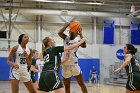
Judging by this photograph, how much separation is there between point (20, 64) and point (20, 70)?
0.50ft

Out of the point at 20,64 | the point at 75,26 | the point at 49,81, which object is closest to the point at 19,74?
the point at 20,64

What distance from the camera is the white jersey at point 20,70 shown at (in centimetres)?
669

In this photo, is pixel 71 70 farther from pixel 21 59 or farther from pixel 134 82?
pixel 134 82

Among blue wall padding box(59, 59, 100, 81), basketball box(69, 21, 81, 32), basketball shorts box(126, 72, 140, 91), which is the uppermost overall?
basketball box(69, 21, 81, 32)

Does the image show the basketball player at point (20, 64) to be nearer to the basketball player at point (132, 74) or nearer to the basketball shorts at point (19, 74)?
the basketball shorts at point (19, 74)

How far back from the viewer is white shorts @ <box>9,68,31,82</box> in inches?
263

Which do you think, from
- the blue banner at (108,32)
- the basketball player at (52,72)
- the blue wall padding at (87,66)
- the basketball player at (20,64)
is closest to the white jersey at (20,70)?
the basketball player at (20,64)

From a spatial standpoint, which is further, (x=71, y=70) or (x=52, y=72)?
(x=71, y=70)

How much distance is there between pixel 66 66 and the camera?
676 cm

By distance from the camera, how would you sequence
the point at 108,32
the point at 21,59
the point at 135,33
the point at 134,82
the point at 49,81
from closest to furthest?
the point at 49,81
the point at 134,82
the point at 21,59
the point at 108,32
the point at 135,33

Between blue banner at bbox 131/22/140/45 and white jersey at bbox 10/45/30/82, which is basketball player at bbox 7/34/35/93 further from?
blue banner at bbox 131/22/140/45

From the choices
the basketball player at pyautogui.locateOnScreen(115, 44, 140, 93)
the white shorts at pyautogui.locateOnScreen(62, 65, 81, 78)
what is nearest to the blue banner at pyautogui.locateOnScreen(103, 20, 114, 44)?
the white shorts at pyautogui.locateOnScreen(62, 65, 81, 78)

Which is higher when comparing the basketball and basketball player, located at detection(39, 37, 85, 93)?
the basketball

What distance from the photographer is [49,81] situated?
5.32 meters
